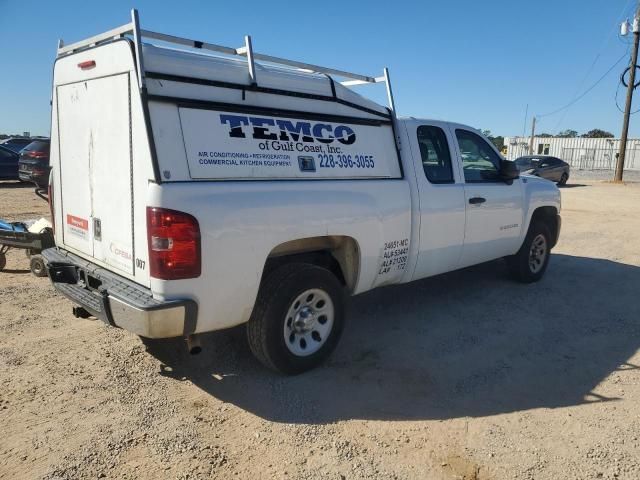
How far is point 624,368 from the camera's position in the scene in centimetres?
418

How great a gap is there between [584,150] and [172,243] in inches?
2184

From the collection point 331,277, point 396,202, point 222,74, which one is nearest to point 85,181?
point 222,74

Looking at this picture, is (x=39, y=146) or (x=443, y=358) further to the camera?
(x=39, y=146)

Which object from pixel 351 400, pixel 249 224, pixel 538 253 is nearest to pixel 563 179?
pixel 538 253

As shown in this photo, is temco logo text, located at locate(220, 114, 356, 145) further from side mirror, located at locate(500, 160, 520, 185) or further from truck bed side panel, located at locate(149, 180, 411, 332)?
side mirror, located at locate(500, 160, 520, 185)

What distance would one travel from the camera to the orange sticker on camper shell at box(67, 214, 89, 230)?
12.5 ft

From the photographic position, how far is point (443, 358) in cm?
427

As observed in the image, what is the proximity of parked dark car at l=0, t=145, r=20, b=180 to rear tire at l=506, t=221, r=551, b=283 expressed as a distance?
18127 mm

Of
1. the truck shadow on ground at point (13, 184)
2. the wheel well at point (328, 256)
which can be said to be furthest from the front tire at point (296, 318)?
the truck shadow on ground at point (13, 184)

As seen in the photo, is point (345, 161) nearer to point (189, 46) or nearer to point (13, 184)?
point (189, 46)

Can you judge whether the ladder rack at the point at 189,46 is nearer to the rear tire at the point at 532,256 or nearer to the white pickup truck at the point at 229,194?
the white pickup truck at the point at 229,194

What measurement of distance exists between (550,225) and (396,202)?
353 cm

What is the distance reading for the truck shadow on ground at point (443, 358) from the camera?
354cm

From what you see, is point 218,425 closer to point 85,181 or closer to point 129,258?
point 129,258
